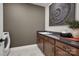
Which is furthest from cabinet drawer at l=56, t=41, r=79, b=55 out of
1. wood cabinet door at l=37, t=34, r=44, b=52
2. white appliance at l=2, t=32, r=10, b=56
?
white appliance at l=2, t=32, r=10, b=56

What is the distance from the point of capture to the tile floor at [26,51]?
1.36m

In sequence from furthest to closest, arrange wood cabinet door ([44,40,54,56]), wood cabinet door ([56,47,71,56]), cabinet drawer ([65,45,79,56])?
1. wood cabinet door ([44,40,54,56])
2. wood cabinet door ([56,47,71,56])
3. cabinet drawer ([65,45,79,56])

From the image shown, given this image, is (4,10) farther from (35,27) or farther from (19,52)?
(19,52)

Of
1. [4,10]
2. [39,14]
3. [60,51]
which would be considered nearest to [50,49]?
[60,51]

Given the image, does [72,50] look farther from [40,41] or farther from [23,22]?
[23,22]

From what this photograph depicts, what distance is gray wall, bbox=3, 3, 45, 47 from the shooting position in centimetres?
136

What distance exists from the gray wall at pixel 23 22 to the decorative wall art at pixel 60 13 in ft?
0.41

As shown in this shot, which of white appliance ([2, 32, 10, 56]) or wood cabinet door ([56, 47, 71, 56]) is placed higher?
white appliance ([2, 32, 10, 56])

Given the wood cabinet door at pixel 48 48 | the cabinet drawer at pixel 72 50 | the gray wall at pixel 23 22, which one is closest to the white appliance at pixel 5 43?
the gray wall at pixel 23 22

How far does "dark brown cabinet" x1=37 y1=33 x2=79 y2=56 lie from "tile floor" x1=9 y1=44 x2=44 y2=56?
0.34 feet

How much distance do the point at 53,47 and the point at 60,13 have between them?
1.60ft

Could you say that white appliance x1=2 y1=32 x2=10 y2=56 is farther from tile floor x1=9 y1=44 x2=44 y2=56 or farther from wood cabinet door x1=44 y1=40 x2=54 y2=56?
wood cabinet door x1=44 y1=40 x2=54 y2=56

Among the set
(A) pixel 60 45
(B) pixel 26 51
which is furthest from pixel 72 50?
(B) pixel 26 51

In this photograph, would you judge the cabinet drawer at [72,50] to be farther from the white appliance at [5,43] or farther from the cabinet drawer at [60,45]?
the white appliance at [5,43]
